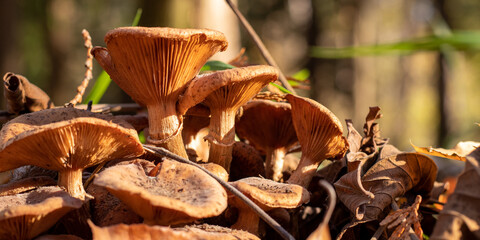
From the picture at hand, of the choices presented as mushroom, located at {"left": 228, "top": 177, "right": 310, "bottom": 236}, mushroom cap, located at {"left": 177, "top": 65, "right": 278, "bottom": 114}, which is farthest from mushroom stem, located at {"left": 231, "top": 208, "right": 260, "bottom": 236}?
mushroom cap, located at {"left": 177, "top": 65, "right": 278, "bottom": 114}

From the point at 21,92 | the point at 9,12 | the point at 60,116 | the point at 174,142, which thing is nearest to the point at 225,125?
the point at 174,142

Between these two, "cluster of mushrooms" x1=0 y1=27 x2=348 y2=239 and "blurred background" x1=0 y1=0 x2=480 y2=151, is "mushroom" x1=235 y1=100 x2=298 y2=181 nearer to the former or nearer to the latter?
"cluster of mushrooms" x1=0 y1=27 x2=348 y2=239

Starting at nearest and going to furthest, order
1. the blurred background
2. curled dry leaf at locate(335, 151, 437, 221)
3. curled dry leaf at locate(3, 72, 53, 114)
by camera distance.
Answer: curled dry leaf at locate(335, 151, 437, 221), curled dry leaf at locate(3, 72, 53, 114), the blurred background

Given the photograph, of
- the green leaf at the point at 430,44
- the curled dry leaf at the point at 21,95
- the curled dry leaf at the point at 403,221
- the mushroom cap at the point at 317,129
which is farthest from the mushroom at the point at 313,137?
the curled dry leaf at the point at 21,95

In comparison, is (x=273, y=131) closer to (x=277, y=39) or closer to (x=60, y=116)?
(x=60, y=116)

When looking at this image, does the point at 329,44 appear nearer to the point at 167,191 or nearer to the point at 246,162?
the point at 246,162

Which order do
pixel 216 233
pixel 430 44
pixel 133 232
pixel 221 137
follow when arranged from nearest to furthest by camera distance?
pixel 133 232, pixel 216 233, pixel 221 137, pixel 430 44

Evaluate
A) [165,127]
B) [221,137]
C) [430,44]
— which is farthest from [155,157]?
[430,44]
